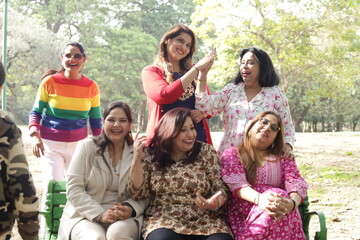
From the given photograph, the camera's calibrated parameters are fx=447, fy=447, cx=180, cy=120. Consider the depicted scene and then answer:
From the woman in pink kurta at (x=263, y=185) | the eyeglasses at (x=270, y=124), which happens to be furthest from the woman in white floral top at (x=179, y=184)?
the eyeglasses at (x=270, y=124)

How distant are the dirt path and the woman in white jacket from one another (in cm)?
268

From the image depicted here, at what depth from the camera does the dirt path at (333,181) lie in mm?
6453

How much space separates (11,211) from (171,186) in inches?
55.3

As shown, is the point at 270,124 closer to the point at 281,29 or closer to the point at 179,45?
the point at 179,45

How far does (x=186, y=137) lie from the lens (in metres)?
3.59

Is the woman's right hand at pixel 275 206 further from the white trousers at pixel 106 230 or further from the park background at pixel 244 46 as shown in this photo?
the park background at pixel 244 46

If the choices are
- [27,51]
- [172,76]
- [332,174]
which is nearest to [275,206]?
[172,76]

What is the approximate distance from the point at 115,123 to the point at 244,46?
13099mm

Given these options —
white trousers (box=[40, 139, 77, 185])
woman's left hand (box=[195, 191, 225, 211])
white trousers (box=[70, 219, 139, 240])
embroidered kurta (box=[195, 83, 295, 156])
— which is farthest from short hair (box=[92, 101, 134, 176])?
white trousers (box=[40, 139, 77, 185])

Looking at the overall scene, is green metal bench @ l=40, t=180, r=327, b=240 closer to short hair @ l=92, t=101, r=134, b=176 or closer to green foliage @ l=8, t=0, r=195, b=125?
short hair @ l=92, t=101, r=134, b=176

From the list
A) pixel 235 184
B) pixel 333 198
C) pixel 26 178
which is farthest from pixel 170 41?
pixel 333 198

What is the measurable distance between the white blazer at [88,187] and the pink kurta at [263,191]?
0.73 metres

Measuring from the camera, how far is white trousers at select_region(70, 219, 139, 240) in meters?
3.19

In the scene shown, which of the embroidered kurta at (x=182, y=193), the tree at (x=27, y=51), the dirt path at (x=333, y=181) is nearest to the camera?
the embroidered kurta at (x=182, y=193)
